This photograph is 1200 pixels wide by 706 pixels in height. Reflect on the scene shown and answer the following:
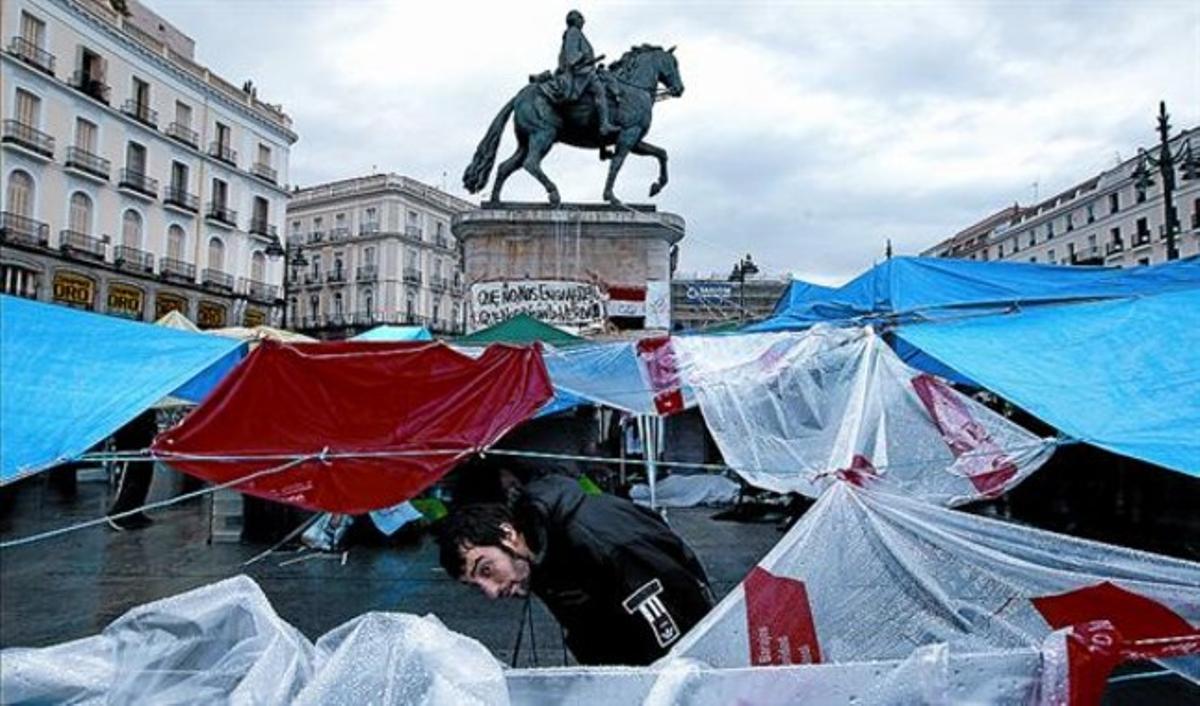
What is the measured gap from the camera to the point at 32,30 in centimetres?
3234

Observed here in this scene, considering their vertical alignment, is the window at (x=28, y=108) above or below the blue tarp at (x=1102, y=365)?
above

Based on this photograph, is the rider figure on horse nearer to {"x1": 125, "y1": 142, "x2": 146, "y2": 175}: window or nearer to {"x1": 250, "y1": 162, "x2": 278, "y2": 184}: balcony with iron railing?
{"x1": 125, "y1": 142, "x2": 146, "y2": 175}: window

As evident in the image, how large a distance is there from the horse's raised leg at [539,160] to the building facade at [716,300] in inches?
181

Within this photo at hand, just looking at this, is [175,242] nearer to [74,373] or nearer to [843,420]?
[74,373]

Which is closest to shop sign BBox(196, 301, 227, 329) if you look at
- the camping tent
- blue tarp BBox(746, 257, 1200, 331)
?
the camping tent

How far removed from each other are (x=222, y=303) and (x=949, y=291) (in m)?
42.3

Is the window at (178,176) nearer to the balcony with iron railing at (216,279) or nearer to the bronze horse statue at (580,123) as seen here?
the balcony with iron railing at (216,279)

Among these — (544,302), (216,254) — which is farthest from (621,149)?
(216,254)

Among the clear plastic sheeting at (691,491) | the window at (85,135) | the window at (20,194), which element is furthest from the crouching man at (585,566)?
the window at (85,135)

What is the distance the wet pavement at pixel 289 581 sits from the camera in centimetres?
511

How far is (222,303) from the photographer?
4250 centimetres

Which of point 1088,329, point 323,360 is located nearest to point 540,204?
point 323,360

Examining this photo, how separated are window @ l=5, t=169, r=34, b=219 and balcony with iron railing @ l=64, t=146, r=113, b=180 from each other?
199 centimetres

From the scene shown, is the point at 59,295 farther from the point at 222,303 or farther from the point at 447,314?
the point at 447,314
